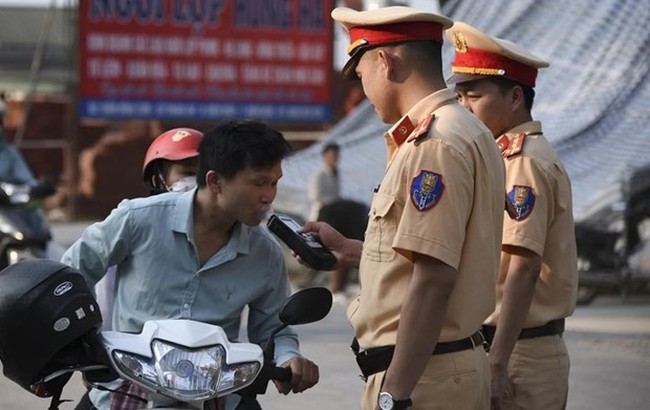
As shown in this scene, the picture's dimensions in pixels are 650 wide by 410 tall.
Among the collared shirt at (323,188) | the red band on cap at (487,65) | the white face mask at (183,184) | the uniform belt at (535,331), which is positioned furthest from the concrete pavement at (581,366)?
the red band on cap at (487,65)

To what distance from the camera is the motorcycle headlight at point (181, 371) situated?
3.15 metres

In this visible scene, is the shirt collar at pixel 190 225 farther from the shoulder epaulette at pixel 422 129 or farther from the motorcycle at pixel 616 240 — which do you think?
the motorcycle at pixel 616 240

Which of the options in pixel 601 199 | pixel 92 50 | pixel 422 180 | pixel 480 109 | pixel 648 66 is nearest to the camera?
pixel 422 180

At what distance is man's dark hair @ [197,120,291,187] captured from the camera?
3.63 m

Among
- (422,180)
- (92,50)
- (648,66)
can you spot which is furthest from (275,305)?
(92,50)

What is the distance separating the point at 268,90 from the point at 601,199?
1053 cm

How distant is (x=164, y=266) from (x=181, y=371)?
650 millimetres

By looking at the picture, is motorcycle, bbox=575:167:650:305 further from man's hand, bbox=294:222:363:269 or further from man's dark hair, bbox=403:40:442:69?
man's dark hair, bbox=403:40:442:69

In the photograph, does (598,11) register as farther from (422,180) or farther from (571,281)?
(422,180)

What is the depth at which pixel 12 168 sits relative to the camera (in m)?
11.5

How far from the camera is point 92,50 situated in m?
21.1

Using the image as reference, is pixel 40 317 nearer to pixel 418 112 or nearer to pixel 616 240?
pixel 418 112

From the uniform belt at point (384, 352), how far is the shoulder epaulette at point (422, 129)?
496 mm

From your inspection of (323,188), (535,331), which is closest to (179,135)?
(535,331)
